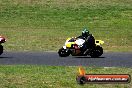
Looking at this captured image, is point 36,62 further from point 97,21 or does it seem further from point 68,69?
point 97,21

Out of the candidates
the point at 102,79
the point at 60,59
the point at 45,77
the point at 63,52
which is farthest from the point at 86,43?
the point at 102,79

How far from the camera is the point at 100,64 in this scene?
2355 centimetres

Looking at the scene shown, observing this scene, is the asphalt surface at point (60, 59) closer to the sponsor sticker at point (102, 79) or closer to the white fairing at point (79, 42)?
the white fairing at point (79, 42)

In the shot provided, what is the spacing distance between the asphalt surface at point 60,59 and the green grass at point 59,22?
3.43 meters

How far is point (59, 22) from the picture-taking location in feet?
155

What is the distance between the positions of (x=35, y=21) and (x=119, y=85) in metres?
31.6

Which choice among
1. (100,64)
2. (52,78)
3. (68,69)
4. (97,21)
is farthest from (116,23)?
(52,78)

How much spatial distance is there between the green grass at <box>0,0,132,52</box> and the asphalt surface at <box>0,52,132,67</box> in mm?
3434

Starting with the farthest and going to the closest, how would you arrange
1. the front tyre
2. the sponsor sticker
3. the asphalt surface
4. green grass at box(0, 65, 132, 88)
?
→ the front tyre < the asphalt surface < green grass at box(0, 65, 132, 88) < the sponsor sticker

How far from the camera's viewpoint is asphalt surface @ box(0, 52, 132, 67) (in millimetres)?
23573

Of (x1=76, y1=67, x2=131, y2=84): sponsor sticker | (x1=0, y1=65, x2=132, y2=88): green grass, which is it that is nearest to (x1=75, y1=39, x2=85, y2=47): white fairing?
(x1=0, y1=65, x2=132, y2=88): green grass

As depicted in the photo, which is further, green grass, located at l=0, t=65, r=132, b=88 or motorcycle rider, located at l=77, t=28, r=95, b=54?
motorcycle rider, located at l=77, t=28, r=95, b=54

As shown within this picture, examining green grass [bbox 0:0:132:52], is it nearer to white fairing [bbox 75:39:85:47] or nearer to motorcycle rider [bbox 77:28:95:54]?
white fairing [bbox 75:39:85:47]

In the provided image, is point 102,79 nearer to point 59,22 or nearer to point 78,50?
point 78,50
